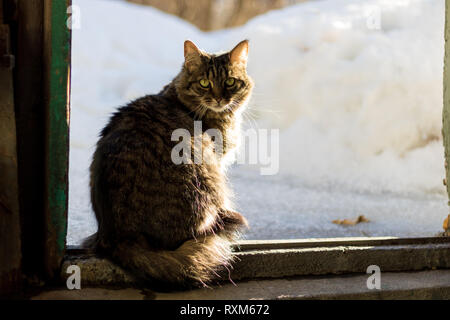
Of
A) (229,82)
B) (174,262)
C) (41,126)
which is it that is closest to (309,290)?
(174,262)

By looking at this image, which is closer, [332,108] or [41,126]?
[41,126]

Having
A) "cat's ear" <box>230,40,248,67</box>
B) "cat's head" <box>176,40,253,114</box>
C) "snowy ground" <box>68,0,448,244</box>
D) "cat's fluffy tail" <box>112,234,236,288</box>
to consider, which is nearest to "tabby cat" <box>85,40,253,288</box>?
"cat's fluffy tail" <box>112,234,236,288</box>

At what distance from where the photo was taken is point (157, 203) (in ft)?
5.55

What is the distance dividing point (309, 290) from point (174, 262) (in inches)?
20.5

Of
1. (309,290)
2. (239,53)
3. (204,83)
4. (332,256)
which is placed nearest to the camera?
(309,290)

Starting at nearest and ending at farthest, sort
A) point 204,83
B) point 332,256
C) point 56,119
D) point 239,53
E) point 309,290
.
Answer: point 56,119 → point 309,290 → point 332,256 → point 204,83 → point 239,53

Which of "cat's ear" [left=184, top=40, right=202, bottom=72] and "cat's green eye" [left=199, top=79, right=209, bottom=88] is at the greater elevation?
"cat's ear" [left=184, top=40, right=202, bottom=72]

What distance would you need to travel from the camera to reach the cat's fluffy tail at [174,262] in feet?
5.36

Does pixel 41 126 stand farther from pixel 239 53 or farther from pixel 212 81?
pixel 239 53

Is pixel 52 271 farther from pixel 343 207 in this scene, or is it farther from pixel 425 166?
pixel 425 166

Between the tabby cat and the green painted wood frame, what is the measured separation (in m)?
0.14

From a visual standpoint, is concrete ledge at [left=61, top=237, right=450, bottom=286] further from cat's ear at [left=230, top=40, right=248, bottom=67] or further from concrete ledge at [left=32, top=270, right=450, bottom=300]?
cat's ear at [left=230, top=40, right=248, bottom=67]

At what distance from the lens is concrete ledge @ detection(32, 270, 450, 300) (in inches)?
65.4

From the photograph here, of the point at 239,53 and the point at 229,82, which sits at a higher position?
the point at 239,53
